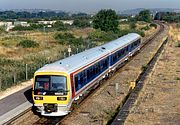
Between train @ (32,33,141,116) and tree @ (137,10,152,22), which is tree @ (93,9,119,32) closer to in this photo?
train @ (32,33,141,116)

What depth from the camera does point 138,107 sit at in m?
19.5

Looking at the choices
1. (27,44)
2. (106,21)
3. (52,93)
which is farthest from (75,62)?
(106,21)

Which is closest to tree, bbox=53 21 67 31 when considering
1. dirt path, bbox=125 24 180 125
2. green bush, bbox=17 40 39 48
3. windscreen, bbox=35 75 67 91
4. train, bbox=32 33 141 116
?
green bush, bbox=17 40 39 48

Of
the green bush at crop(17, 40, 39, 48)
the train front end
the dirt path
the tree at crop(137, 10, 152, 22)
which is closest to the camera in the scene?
the train front end

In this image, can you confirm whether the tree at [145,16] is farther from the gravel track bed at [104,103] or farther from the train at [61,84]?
the train at [61,84]

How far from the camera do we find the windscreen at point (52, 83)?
17217 millimetres

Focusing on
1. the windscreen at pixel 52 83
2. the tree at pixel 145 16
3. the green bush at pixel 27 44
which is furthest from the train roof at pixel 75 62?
the tree at pixel 145 16

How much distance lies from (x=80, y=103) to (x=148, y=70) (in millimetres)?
11425

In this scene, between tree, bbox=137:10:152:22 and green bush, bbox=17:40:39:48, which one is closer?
green bush, bbox=17:40:39:48

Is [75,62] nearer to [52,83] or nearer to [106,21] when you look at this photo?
[52,83]

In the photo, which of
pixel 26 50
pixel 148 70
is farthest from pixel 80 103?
pixel 26 50

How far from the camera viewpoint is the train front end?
17.1m

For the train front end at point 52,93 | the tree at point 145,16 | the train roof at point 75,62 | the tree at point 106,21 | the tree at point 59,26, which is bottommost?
the tree at point 145,16

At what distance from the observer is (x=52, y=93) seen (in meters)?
17.1
